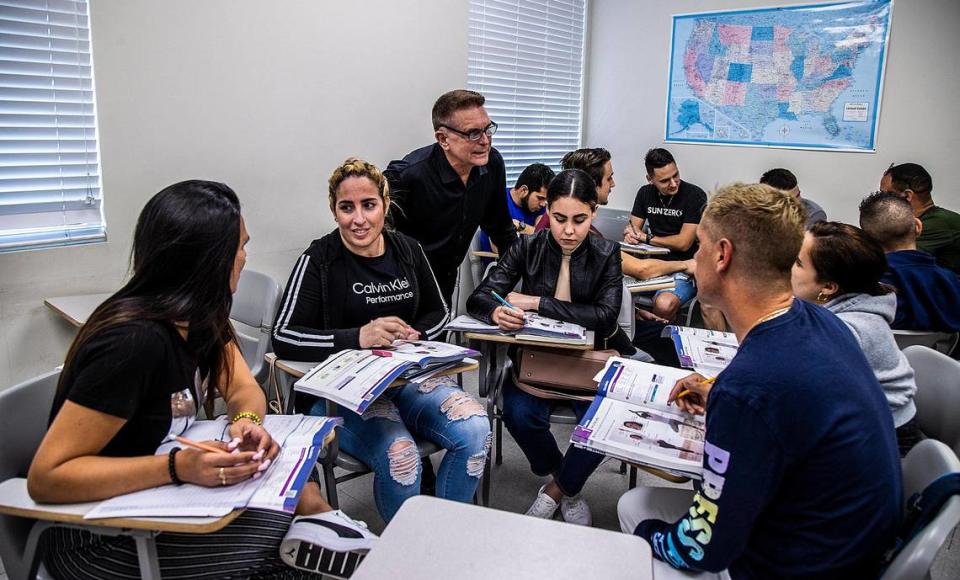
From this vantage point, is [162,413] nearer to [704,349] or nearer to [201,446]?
[201,446]

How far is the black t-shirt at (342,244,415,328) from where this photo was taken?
91.4 inches

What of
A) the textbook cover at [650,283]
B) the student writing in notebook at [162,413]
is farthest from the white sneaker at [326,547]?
the textbook cover at [650,283]

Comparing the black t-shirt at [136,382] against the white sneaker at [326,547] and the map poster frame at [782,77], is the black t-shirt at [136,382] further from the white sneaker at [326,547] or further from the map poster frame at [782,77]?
the map poster frame at [782,77]

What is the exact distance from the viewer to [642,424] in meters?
1.63

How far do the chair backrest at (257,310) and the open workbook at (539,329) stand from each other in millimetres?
764

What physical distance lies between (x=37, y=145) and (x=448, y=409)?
1.91 metres

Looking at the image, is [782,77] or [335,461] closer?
A: [335,461]

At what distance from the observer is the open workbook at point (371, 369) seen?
1.77 meters

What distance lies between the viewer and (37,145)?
2.58m

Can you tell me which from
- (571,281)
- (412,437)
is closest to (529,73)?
(571,281)

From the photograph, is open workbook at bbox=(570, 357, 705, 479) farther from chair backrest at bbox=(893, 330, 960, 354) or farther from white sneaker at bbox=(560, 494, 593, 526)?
chair backrest at bbox=(893, 330, 960, 354)

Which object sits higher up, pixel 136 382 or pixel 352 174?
pixel 352 174

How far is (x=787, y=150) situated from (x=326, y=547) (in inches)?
182

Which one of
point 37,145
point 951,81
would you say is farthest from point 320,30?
point 951,81
